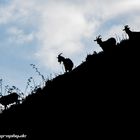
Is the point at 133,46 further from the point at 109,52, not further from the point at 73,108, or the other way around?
the point at 73,108

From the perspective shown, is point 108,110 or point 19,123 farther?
point 19,123

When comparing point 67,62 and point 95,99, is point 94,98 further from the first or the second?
point 67,62

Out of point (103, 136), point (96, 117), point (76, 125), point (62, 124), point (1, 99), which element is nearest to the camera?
point (103, 136)

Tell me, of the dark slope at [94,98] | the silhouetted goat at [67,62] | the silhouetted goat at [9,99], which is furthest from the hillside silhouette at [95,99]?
the silhouetted goat at [9,99]

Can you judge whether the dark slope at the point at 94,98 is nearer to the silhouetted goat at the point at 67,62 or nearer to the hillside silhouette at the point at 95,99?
the hillside silhouette at the point at 95,99

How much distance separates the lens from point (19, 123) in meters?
18.7

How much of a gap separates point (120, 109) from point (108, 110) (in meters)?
0.71

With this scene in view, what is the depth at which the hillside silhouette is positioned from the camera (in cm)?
981

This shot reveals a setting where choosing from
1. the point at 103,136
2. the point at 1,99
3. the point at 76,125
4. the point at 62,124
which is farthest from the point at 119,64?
the point at 1,99

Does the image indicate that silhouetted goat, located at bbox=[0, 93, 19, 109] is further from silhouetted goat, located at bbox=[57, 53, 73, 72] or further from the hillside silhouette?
the hillside silhouette

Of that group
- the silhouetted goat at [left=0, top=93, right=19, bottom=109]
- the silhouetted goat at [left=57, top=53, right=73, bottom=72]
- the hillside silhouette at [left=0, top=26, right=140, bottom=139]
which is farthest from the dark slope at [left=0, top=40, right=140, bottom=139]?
the silhouetted goat at [left=0, top=93, right=19, bottom=109]

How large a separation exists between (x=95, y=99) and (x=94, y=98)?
11cm

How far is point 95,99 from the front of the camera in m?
11.3

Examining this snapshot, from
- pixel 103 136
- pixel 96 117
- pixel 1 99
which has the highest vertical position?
pixel 1 99
